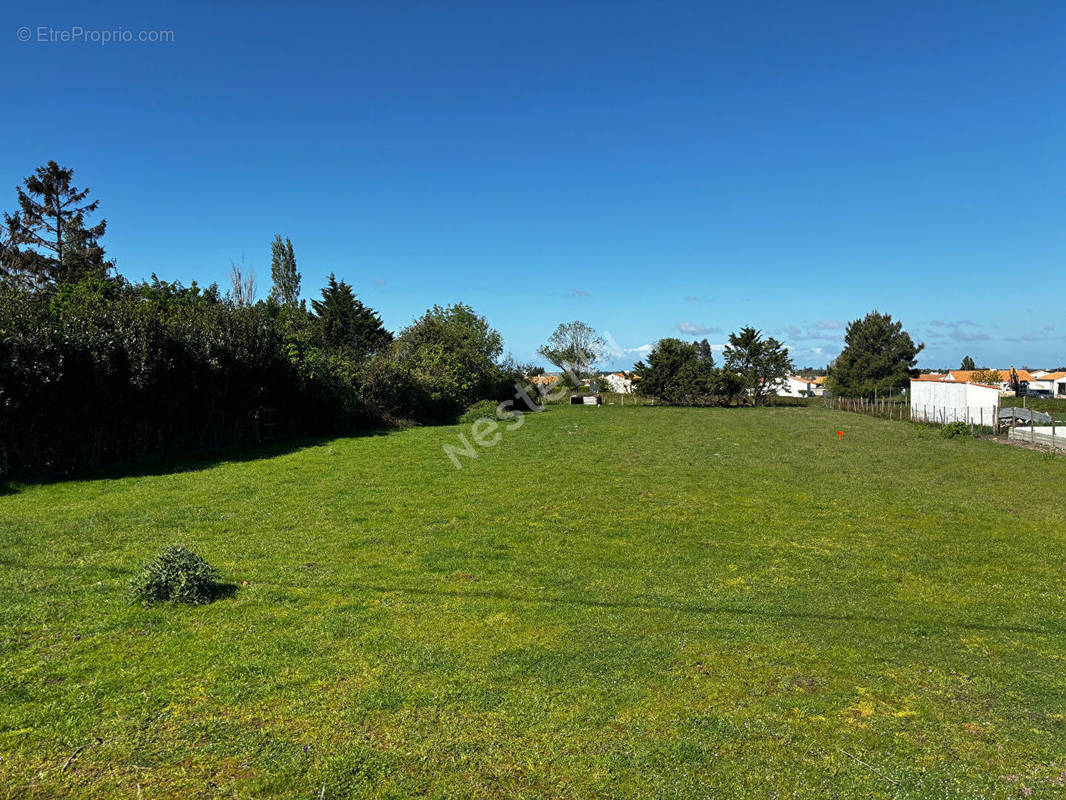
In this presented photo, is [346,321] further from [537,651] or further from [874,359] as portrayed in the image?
[874,359]

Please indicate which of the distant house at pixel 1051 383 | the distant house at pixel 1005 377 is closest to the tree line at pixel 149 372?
the distant house at pixel 1005 377

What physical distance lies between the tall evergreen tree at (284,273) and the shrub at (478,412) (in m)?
21.0

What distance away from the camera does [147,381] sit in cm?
1487

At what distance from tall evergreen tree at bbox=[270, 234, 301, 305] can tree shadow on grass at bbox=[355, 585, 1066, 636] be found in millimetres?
42682

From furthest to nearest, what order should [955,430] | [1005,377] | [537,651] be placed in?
[1005,377]
[955,430]
[537,651]

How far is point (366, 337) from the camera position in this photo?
138 feet

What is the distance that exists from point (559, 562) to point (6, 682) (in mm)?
5334

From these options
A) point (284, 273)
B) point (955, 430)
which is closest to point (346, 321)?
point (284, 273)

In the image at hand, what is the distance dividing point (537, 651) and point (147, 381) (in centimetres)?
1436

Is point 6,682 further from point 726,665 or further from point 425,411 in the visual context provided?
point 425,411

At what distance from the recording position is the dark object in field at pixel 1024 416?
80.1 ft

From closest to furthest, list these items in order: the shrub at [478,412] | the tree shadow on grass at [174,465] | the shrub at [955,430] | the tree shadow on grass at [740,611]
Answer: the tree shadow on grass at [740,611] → the tree shadow on grass at [174,465] → the shrub at [955,430] → the shrub at [478,412]

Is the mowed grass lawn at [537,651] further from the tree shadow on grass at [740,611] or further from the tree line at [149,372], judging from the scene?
the tree line at [149,372]

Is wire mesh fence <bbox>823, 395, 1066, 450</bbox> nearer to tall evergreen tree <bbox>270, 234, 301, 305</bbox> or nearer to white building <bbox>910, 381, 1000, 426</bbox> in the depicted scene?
white building <bbox>910, 381, 1000, 426</bbox>
